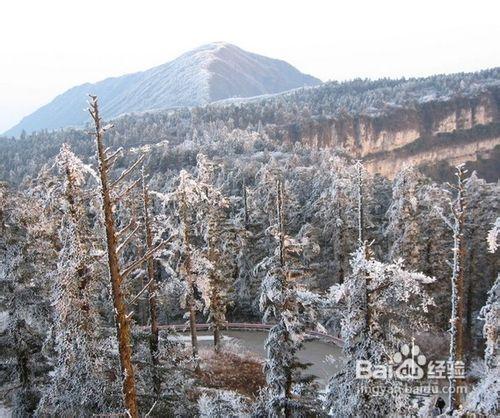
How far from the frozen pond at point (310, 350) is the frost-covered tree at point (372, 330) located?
1486cm

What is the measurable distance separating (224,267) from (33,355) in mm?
19446

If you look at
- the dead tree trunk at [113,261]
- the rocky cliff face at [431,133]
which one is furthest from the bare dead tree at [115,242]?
the rocky cliff face at [431,133]

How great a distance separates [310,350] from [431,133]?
147297mm

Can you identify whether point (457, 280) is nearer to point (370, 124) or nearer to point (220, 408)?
point (220, 408)

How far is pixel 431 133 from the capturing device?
6496 inches

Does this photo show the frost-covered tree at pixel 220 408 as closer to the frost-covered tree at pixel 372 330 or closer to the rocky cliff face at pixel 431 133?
the frost-covered tree at pixel 372 330

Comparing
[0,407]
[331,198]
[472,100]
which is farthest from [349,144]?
[0,407]

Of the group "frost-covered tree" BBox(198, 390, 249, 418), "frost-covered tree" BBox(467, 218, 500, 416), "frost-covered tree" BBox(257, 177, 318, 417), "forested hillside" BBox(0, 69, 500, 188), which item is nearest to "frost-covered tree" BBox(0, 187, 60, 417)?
"frost-covered tree" BBox(198, 390, 249, 418)

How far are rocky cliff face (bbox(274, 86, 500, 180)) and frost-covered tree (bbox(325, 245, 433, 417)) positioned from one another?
13410 cm

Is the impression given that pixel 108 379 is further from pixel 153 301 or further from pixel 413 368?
pixel 413 368

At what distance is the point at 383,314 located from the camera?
13.5m

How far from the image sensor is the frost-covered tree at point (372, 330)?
12.9 metres

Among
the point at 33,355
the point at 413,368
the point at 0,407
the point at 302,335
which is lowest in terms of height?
the point at 0,407

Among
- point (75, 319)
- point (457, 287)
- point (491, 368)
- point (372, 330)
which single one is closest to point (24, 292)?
point (75, 319)
